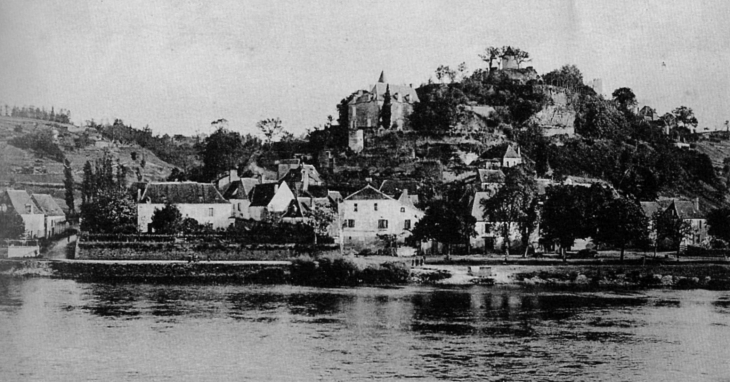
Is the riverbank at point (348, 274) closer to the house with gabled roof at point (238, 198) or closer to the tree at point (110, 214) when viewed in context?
the tree at point (110, 214)

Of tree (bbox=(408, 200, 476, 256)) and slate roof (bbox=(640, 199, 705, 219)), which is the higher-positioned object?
slate roof (bbox=(640, 199, 705, 219))

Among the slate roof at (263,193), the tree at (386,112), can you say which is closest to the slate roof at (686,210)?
the slate roof at (263,193)

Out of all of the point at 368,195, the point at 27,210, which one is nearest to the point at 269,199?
the point at 368,195

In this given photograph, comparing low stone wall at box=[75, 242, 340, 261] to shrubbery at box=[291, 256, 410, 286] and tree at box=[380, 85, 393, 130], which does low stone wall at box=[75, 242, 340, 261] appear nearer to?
shrubbery at box=[291, 256, 410, 286]

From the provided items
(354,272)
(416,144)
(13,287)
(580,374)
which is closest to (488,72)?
(416,144)

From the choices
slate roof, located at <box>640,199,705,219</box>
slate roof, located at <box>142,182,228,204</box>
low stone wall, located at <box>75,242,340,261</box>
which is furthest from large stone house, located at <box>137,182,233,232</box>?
slate roof, located at <box>640,199,705,219</box>

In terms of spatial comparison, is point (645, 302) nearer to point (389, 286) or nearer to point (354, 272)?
point (389, 286)
